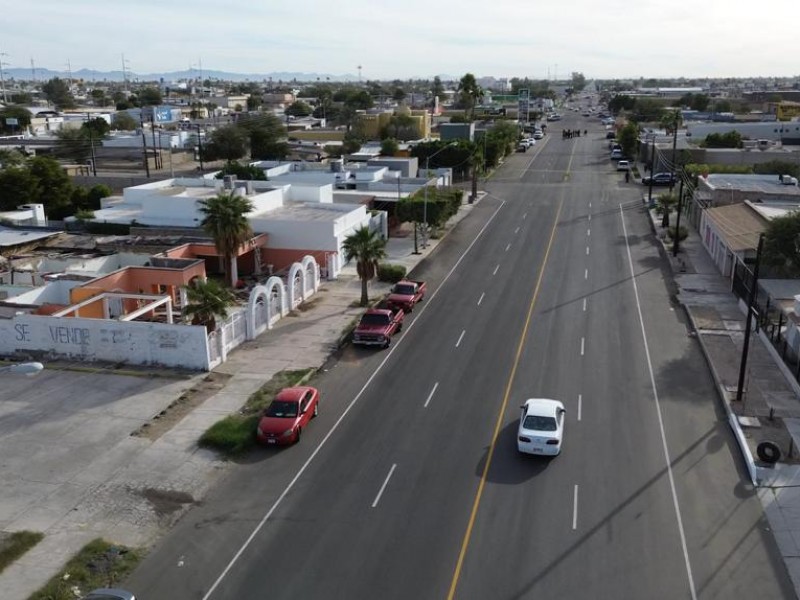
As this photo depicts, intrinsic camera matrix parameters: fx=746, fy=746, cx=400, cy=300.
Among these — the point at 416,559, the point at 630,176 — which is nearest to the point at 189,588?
the point at 416,559

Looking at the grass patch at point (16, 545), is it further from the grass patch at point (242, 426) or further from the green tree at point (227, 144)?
the green tree at point (227, 144)

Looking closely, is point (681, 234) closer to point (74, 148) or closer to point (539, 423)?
point (539, 423)

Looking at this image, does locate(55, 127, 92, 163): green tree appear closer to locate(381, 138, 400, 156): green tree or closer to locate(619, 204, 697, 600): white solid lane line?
locate(381, 138, 400, 156): green tree

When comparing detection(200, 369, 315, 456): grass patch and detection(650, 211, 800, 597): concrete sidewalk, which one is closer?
detection(650, 211, 800, 597): concrete sidewalk

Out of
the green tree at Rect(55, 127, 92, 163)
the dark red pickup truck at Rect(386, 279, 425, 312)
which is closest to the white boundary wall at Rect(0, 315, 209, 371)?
the dark red pickup truck at Rect(386, 279, 425, 312)

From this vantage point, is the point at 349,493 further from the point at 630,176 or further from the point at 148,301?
the point at 630,176

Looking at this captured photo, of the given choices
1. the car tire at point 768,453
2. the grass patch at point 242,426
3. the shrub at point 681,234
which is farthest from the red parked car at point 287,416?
the shrub at point 681,234
